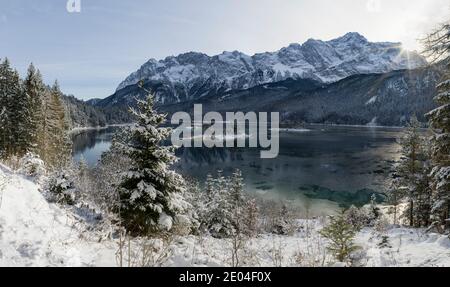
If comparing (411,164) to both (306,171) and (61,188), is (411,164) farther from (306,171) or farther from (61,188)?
(306,171)

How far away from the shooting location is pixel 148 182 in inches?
490

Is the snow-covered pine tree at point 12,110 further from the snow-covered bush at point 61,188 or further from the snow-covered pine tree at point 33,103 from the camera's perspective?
the snow-covered bush at point 61,188

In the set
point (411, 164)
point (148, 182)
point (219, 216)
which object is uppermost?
point (148, 182)

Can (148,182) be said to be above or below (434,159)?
below

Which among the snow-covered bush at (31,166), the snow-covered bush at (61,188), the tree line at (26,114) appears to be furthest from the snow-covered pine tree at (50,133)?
the snow-covered bush at (31,166)

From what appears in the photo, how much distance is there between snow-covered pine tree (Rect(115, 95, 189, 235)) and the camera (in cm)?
1180

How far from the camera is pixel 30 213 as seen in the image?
6684 millimetres

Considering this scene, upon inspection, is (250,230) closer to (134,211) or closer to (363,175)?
(134,211)

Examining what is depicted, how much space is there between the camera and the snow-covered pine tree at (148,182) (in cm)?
1180

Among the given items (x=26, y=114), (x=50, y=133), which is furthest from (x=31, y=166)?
(x=50, y=133)

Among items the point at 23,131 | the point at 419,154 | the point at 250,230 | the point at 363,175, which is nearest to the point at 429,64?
the point at 250,230
